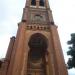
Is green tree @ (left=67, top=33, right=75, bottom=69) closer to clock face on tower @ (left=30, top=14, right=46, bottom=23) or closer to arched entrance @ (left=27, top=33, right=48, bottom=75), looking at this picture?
arched entrance @ (left=27, top=33, right=48, bottom=75)

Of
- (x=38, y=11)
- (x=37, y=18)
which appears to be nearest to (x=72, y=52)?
(x=37, y=18)

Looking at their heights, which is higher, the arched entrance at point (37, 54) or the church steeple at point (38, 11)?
the church steeple at point (38, 11)

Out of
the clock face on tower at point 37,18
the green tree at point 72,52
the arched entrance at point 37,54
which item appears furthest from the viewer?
the clock face on tower at point 37,18

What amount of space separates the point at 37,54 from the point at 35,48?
0.96m

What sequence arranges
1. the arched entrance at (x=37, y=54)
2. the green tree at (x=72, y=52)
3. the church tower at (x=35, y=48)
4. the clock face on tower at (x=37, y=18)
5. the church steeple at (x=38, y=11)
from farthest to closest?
the church steeple at (x=38, y=11)
the clock face on tower at (x=37, y=18)
the arched entrance at (x=37, y=54)
the church tower at (x=35, y=48)
the green tree at (x=72, y=52)

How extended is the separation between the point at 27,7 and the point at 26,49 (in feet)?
30.2

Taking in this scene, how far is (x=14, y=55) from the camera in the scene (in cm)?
2128

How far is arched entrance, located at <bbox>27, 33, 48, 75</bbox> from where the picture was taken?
23.7 m

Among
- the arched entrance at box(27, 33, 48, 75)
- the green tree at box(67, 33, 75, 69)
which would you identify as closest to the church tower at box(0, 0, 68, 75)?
the arched entrance at box(27, 33, 48, 75)

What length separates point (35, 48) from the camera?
26.5 metres

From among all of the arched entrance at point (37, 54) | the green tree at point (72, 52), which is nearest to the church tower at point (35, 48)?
the arched entrance at point (37, 54)

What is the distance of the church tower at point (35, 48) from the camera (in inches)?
816

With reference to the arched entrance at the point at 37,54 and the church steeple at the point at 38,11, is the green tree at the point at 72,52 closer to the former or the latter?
the arched entrance at the point at 37,54

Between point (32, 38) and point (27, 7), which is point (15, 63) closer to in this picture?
point (32, 38)
